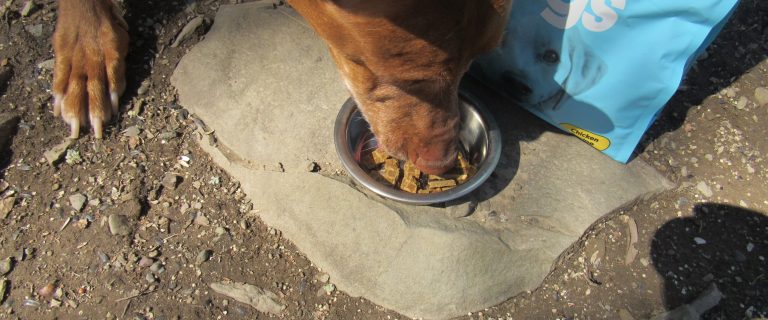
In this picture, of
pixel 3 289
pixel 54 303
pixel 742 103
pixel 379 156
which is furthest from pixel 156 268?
pixel 742 103

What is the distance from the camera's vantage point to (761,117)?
298cm

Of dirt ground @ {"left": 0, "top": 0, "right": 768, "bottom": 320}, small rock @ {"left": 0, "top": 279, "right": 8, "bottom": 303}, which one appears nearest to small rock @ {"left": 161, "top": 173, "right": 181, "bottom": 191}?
dirt ground @ {"left": 0, "top": 0, "right": 768, "bottom": 320}

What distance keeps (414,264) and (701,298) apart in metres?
1.17

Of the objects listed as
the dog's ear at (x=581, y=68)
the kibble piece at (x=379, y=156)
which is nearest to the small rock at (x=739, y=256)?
the dog's ear at (x=581, y=68)

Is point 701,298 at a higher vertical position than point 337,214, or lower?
lower

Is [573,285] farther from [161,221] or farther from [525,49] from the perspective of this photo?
[161,221]

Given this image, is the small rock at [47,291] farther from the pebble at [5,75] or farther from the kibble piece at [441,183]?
the kibble piece at [441,183]

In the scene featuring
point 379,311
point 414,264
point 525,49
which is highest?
point 525,49

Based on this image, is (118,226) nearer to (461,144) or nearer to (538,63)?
(461,144)

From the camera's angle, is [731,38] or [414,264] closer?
[414,264]

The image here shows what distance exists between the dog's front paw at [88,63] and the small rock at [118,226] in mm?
449

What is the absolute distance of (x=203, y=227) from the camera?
8.32ft

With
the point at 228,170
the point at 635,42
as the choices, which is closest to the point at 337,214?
the point at 228,170

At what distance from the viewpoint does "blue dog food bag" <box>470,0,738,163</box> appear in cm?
217
